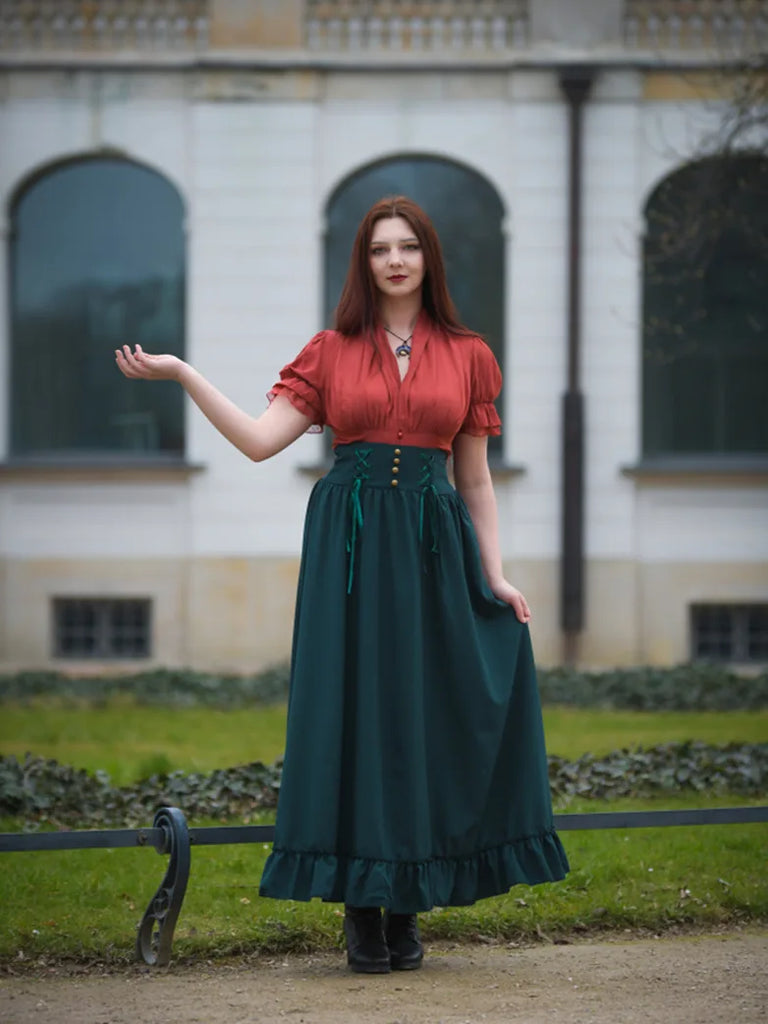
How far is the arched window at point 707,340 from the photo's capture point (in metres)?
14.0

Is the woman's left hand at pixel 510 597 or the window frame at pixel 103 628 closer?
the woman's left hand at pixel 510 597

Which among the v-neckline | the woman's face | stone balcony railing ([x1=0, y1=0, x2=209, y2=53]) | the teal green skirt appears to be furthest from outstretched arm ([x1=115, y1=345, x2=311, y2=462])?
stone balcony railing ([x1=0, y1=0, x2=209, y2=53])

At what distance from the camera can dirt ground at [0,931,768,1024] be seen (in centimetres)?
442

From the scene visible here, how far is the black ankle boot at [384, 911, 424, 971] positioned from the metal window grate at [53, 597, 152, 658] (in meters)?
9.43

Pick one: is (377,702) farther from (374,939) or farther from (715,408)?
(715,408)

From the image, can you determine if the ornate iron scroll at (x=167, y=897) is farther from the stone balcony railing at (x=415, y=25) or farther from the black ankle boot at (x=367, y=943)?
the stone balcony railing at (x=415, y=25)

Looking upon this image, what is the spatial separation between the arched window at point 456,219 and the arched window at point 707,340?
127 cm

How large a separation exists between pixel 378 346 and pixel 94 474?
942 cm

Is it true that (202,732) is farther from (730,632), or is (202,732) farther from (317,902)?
(730,632)

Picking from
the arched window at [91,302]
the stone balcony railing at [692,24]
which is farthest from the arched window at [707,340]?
the arched window at [91,302]

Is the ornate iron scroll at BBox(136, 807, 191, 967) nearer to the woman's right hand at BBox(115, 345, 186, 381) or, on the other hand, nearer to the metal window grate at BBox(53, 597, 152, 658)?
the woman's right hand at BBox(115, 345, 186, 381)

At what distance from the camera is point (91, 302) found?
14.4m

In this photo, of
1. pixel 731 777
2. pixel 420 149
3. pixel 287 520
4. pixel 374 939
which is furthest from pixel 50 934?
pixel 420 149

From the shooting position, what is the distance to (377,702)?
4703 mm
